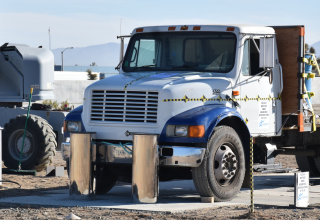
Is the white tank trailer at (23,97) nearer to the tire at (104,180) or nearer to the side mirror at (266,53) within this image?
the tire at (104,180)

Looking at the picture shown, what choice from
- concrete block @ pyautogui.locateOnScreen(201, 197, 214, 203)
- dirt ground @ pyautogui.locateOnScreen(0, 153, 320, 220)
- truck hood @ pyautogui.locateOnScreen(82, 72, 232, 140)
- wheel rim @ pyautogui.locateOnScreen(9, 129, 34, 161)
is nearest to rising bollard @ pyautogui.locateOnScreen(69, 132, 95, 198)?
truck hood @ pyautogui.locateOnScreen(82, 72, 232, 140)

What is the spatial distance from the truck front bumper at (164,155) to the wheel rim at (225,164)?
58 cm

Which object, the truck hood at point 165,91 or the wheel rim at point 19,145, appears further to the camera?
the wheel rim at point 19,145

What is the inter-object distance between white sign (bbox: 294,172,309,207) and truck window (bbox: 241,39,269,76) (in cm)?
220

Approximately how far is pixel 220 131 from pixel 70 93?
3230 cm

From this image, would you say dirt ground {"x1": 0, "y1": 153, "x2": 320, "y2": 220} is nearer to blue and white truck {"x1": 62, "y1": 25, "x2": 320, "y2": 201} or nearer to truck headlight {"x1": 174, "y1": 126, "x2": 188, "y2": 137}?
blue and white truck {"x1": 62, "y1": 25, "x2": 320, "y2": 201}

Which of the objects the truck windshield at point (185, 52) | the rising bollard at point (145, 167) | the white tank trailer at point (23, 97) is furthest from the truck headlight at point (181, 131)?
the white tank trailer at point (23, 97)

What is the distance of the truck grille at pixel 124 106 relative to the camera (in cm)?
925

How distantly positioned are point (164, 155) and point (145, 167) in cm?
33

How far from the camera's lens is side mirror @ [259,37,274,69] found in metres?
9.82

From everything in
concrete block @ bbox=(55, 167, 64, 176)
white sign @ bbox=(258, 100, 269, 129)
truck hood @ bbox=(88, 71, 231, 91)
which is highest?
truck hood @ bbox=(88, 71, 231, 91)

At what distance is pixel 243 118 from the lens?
10195mm

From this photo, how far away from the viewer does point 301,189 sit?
885cm

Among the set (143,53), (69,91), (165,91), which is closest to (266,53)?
(165,91)
